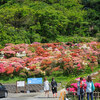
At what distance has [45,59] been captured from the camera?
31.1 meters

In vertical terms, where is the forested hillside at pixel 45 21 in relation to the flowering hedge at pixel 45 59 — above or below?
above

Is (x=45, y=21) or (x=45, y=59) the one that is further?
(x=45, y=21)

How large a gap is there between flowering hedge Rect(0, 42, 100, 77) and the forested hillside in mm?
4659

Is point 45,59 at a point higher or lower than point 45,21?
lower

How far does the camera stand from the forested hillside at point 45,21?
42.2 metres

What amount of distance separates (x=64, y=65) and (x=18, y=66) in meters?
5.02

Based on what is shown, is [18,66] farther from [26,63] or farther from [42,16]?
[42,16]

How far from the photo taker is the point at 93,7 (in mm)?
59406

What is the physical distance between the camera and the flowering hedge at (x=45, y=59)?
29717mm

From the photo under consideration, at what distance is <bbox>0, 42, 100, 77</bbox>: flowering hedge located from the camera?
97.5 ft

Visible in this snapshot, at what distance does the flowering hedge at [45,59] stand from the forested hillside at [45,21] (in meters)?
4.66

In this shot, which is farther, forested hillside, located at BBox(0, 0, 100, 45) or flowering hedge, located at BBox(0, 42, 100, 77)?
forested hillside, located at BBox(0, 0, 100, 45)

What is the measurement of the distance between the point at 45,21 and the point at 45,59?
595 inches

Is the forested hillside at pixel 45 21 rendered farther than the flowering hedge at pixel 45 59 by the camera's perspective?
Yes
